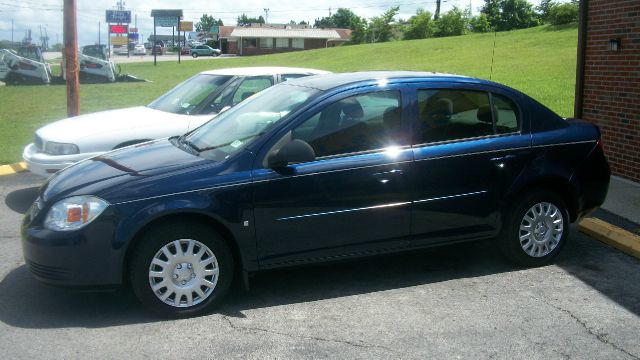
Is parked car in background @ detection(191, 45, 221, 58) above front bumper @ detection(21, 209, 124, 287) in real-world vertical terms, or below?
above

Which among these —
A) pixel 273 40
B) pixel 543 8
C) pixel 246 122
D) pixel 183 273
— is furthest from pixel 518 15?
pixel 183 273

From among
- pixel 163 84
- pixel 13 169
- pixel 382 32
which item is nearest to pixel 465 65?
pixel 163 84

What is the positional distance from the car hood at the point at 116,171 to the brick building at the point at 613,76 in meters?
5.60

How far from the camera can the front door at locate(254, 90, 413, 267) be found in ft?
14.9

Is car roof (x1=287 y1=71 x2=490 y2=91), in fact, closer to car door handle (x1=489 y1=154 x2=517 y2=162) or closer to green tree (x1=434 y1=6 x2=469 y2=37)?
car door handle (x1=489 y1=154 x2=517 y2=162)

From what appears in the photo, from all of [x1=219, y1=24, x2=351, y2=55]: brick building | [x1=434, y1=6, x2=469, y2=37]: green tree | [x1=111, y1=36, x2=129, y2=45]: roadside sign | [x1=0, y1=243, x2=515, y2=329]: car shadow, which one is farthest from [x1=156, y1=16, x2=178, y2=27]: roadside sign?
[x1=0, y1=243, x2=515, y2=329]: car shadow

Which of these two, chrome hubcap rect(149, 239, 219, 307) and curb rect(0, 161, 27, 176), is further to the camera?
curb rect(0, 161, 27, 176)

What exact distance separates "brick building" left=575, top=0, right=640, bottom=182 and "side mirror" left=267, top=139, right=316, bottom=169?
16.8 ft

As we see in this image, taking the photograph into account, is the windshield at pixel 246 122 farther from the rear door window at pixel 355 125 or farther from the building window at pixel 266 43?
the building window at pixel 266 43

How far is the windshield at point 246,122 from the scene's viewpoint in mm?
4778

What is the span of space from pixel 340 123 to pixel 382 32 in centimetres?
6939

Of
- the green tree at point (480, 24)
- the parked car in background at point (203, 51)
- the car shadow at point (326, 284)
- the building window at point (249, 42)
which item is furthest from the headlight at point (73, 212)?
the building window at point (249, 42)

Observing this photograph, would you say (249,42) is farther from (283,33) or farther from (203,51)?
(203,51)

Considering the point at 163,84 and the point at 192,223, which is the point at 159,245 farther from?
the point at 163,84
